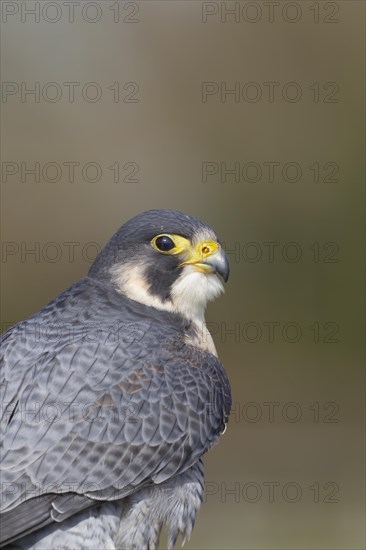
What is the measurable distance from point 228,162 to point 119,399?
764 centimetres

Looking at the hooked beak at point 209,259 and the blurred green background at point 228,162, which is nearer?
the hooked beak at point 209,259

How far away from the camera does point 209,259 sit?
4867 mm

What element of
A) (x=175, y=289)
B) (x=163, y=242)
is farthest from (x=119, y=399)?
(x=163, y=242)

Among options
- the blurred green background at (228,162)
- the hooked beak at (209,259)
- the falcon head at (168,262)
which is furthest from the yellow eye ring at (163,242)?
the blurred green background at (228,162)

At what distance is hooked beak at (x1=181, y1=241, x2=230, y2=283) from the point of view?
4863mm

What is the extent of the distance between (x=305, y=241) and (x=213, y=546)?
14.0 feet

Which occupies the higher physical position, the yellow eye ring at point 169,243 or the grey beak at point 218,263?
the yellow eye ring at point 169,243

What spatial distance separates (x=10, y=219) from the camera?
36.9 feet

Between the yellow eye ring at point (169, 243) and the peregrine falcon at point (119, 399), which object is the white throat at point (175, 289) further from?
the yellow eye ring at point (169, 243)

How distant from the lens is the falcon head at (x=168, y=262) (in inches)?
191

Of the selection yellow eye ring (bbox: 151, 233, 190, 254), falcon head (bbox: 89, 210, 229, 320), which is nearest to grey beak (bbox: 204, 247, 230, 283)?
falcon head (bbox: 89, 210, 229, 320)

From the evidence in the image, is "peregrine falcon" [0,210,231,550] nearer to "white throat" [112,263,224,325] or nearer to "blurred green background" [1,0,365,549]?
"white throat" [112,263,224,325]

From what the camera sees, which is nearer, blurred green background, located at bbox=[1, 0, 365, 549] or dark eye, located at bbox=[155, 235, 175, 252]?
dark eye, located at bbox=[155, 235, 175, 252]

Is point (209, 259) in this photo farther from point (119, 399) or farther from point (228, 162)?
point (228, 162)
